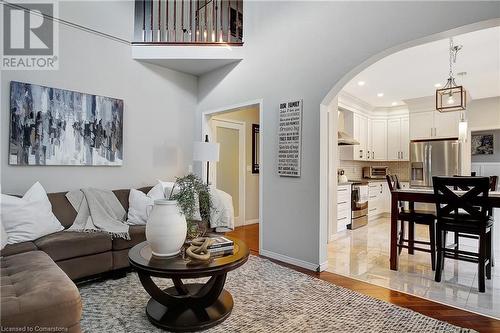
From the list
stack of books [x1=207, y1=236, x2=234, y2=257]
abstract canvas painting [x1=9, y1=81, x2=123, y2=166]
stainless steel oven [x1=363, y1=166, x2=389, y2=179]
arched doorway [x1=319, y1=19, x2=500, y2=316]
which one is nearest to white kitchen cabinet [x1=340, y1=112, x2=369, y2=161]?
stainless steel oven [x1=363, y1=166, x2=389, y2=179]

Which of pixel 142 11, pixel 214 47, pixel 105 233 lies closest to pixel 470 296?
pixel 105 233

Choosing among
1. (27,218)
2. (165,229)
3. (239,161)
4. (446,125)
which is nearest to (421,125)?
(446,125)

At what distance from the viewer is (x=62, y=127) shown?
353 cm

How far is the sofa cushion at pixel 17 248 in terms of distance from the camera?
2.42 metres

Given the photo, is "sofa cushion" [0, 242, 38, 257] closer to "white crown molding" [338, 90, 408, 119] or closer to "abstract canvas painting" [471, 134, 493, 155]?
"white crown molding" [338, 90, 408, 119]

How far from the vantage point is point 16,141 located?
10.6 ft

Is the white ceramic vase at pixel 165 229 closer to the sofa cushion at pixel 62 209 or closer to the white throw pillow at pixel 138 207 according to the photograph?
the white throw pillow at pixel 138 207

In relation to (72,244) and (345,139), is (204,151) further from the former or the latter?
(345,139)

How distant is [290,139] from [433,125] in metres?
4.43

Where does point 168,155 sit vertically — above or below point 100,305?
above

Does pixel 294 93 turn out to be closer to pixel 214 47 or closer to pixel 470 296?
pixel 214 47

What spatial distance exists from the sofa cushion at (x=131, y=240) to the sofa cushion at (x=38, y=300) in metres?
1.10

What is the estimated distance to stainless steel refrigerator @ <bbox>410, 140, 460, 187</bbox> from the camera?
5941mm

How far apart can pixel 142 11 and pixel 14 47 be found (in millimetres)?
1719
